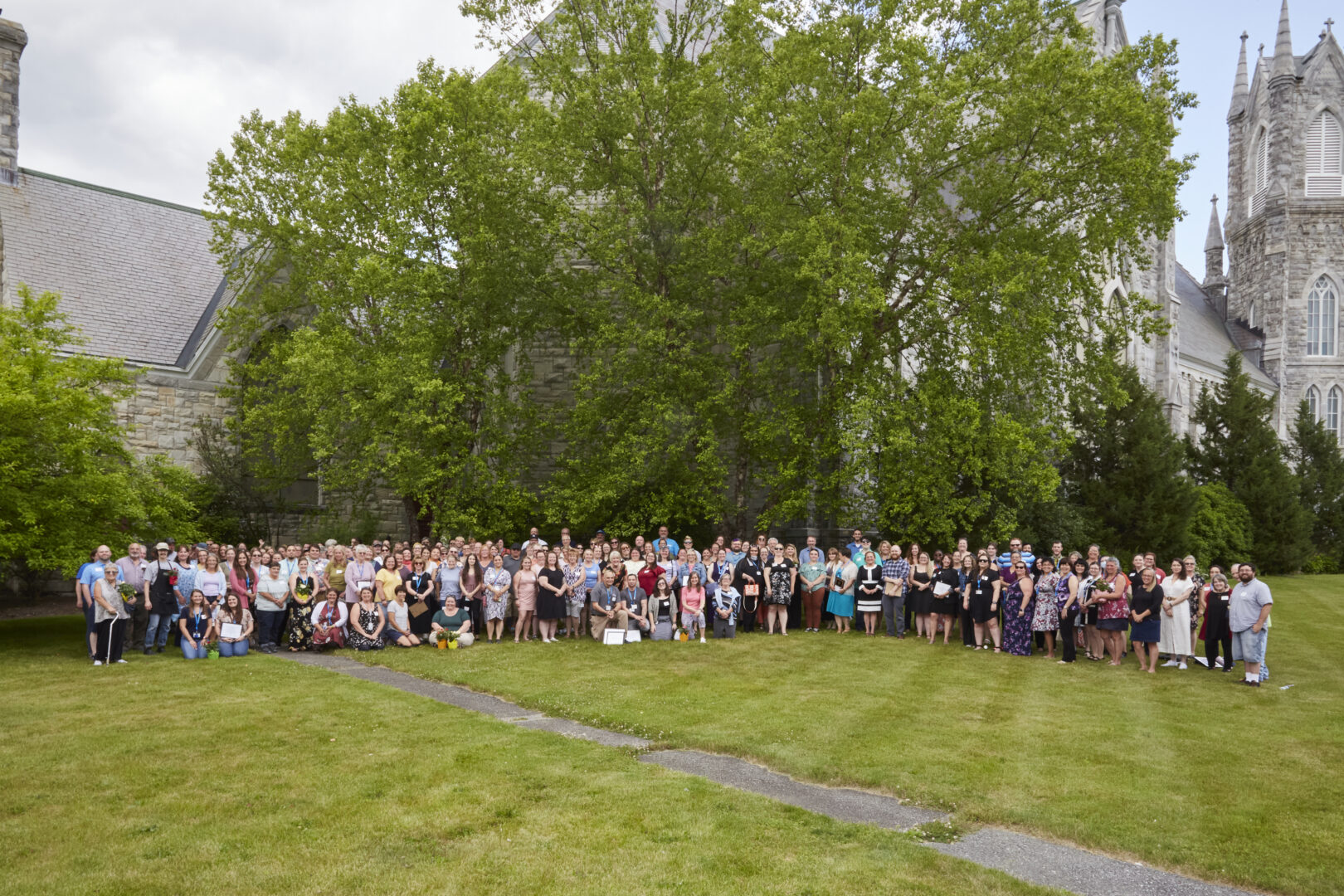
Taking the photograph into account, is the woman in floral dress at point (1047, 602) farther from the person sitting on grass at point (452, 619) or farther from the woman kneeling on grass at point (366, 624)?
the woman kneeling on grass at point (366, 624)

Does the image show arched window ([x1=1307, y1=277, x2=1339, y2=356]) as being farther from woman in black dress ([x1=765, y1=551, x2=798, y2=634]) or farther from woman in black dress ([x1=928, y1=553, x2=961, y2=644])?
woman in black dress ([x1=765, y1=551, x2=798, y2=634])

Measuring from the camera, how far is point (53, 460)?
15531 millimetres

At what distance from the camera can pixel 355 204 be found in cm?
2253

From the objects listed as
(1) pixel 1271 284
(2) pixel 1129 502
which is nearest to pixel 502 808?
(2) pixel 1129 502

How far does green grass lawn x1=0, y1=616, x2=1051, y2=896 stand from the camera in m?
6.11

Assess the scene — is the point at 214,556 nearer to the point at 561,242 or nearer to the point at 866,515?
the point at 561,242

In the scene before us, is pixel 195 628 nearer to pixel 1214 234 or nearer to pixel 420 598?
pixel 420 598

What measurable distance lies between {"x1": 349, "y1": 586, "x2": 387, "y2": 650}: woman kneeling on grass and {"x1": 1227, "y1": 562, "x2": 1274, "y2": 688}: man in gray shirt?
1293 centimetres

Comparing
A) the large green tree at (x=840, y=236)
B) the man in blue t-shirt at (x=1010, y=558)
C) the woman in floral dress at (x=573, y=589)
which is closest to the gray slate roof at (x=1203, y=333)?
the large green tree at (x=840, y=236)

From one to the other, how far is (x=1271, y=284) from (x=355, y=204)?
55192mm

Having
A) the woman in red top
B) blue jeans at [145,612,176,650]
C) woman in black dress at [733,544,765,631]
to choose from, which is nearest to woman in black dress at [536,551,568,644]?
the woman in red top

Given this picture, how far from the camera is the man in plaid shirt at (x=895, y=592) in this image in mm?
17375

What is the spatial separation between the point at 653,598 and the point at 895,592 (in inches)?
177

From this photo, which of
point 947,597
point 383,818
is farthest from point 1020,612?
point 383,818
